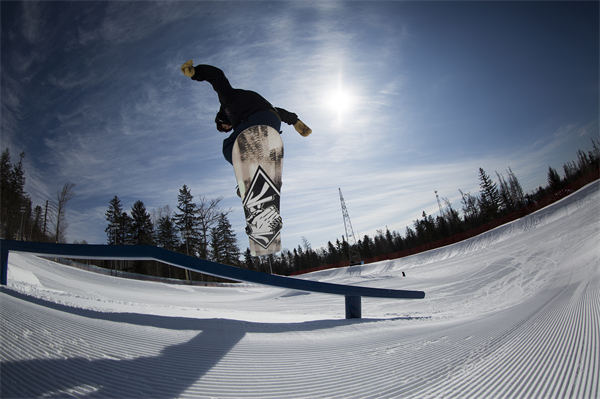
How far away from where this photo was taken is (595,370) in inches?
42.0

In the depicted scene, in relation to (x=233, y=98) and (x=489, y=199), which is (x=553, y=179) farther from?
(x=233, y=98)

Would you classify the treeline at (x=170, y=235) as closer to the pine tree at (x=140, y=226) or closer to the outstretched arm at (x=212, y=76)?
the pine tree at (x=140, y=226)

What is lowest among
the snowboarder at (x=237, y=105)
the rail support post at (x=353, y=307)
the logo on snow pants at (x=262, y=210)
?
the rail support post at (x=353, y=307)

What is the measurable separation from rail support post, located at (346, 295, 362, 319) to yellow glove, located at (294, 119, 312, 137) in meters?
2.39

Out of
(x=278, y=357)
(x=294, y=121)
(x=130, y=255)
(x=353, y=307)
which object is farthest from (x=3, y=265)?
(x=294, y=121)

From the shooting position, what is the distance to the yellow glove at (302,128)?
3.61 meters

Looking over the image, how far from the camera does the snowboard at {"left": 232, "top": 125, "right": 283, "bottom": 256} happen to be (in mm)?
2859

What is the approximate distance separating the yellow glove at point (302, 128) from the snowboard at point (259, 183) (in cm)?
73

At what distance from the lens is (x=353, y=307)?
246cm

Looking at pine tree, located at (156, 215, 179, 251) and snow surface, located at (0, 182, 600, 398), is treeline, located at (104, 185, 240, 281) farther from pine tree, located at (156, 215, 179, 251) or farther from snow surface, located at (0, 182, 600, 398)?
snow surface, located at (0, 182, 600, 398)

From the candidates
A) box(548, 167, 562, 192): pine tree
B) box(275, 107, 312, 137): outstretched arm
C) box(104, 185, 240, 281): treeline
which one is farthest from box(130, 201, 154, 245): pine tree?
box(548, 167, 562, 192): pine tree

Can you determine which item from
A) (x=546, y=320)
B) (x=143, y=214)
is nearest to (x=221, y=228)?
(x=143, y=214)

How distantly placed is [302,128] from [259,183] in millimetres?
1290

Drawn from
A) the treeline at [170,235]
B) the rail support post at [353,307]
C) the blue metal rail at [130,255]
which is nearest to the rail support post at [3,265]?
the blue metal rail at [130,255]
